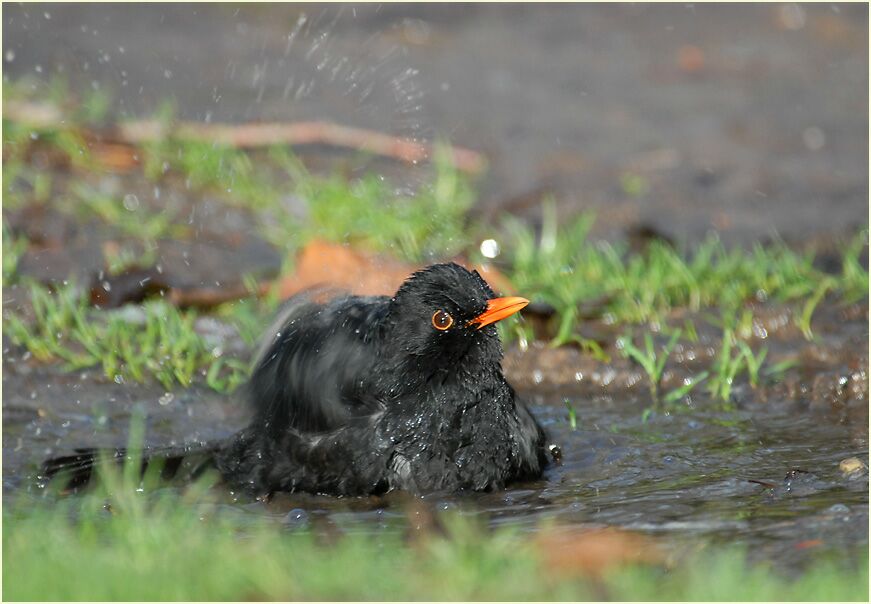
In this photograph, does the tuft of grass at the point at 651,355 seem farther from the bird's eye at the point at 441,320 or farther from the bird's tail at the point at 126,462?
the bird's tail at the point at 126,462

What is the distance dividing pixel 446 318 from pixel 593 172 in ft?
12.8

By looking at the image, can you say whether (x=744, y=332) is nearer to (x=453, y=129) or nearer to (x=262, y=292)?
(x=262, y=292)

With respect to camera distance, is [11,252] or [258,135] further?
[258,135]

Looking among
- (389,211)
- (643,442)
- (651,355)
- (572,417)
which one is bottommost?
(643,442)

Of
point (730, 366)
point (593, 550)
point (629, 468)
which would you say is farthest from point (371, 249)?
point (593, 550)

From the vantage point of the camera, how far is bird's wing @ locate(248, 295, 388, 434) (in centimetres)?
531

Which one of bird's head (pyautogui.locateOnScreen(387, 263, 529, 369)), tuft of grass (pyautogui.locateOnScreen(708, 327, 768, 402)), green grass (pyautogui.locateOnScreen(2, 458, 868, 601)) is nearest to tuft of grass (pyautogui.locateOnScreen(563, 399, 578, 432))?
tuft of grass (pyautogui.locateOnScreen(708, 327, 768, 402))

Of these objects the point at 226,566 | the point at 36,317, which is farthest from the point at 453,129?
the point at 226,566

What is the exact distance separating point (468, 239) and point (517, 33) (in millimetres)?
3615

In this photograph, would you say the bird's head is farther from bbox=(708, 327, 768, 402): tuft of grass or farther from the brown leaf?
bbox=(708, 327, 768, 402): tuft of grass

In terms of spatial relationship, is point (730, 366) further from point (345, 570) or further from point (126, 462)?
point (345, 570)

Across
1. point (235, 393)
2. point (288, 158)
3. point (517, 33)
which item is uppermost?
point (517, 33)

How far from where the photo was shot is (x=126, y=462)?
559 centimetres

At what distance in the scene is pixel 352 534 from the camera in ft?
15.5
